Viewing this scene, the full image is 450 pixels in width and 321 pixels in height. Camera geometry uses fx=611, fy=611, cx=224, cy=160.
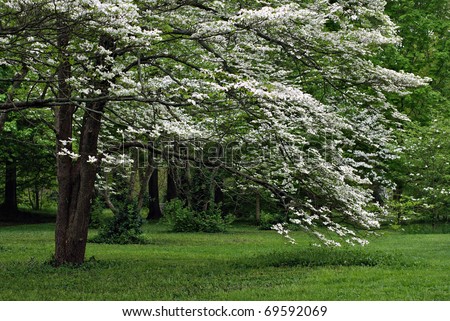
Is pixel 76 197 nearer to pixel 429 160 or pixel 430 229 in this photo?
pixel 429 160

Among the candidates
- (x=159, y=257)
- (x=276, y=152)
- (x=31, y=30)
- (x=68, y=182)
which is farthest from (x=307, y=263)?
(x=31, y=30)

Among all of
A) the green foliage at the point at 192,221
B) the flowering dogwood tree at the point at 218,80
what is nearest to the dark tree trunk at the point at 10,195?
the green foliage at the point at 192,221

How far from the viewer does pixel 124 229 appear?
2042 centimetres

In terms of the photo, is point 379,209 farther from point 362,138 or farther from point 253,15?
point 253,15

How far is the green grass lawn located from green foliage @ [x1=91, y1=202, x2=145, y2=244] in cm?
337

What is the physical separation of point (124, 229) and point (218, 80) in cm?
1201

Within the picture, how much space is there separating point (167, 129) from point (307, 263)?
5050 mm

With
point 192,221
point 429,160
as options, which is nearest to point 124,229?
point 192,221

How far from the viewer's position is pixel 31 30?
8.41 metres

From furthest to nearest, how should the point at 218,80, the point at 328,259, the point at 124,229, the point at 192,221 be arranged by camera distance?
the point at 192,221 < the point at 124,229 < the point at 328,259 < the point at 218,80

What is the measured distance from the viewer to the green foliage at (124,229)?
20172 mm

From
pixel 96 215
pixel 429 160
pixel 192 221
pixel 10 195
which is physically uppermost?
pixel 429 160

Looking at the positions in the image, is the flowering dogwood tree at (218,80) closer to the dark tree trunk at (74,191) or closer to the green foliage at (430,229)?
the dark tree trunk at (74,191)

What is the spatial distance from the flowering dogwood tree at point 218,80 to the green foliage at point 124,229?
686 centimetres
